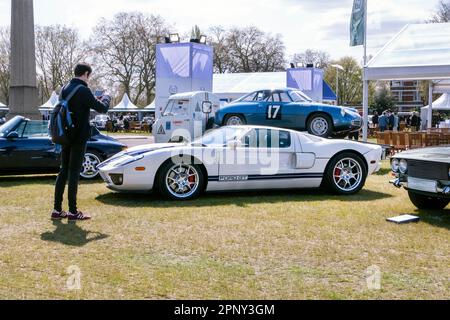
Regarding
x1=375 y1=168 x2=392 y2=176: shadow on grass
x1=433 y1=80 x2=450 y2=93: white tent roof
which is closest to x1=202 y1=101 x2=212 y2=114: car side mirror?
x1=375 y1=168 x2=392 y2=176: shadow on grass

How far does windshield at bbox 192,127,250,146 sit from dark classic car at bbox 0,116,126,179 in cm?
253

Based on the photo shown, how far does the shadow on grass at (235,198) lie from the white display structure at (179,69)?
9127mm

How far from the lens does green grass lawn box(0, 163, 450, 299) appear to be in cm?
378

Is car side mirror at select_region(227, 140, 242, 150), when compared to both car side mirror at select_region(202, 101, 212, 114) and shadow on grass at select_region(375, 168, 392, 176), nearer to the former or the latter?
shadow on grass at select_region(375, 168, 392, 176)

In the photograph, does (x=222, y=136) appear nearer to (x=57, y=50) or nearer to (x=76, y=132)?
(x=76, y=132)

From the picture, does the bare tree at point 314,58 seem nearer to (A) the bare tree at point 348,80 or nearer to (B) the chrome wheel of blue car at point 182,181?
(A) the bare tree at point 348,80

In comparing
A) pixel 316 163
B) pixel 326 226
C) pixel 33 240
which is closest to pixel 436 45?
pixel 316 163

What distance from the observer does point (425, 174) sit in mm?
6348

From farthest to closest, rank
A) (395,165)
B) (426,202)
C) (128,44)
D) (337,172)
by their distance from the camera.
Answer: (128,44) → (337,172) → (426,202) → (395,165)

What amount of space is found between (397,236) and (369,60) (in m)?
9.86

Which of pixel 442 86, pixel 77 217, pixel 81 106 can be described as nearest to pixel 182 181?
pixel 77 217

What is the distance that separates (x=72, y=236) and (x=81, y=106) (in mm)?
1638

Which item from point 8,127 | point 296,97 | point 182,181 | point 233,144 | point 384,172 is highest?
point 296,97

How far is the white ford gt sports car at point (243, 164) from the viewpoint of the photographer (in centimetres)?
748
